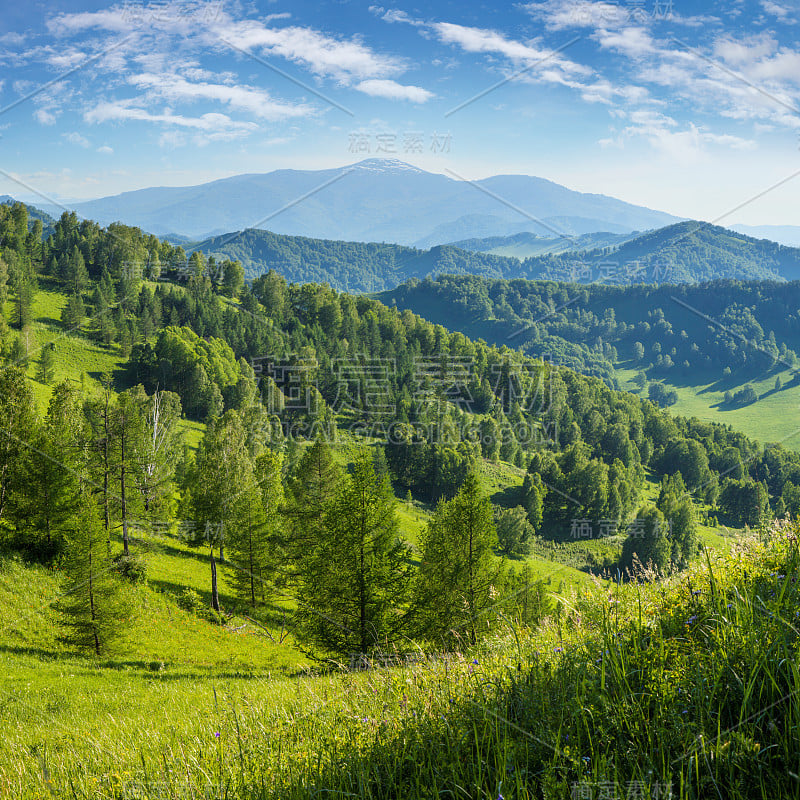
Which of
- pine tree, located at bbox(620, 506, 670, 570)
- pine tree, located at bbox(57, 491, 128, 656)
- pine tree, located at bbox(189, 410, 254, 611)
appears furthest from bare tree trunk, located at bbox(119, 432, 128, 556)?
pine tree, located at bbox(620, 506, 670, 570)

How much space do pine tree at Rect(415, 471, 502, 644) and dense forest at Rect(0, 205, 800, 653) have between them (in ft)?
0.35

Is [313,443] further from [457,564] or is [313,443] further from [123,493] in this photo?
[457,564]

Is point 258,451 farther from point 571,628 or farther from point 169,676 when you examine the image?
point 571,628

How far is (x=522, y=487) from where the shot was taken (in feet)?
346

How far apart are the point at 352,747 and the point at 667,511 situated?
113651 mm

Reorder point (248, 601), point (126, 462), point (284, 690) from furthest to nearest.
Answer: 1. point (248, 601)
2. point (126, 462)
3. point (284, 690)

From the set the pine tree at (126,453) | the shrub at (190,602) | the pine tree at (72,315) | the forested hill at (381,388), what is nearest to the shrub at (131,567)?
the pine tree at (126,453)

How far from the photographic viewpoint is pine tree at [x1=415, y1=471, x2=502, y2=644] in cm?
2092

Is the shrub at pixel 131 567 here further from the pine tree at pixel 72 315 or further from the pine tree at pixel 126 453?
the pine tree at pixel 72 315

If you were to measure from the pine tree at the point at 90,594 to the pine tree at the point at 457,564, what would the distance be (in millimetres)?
13275

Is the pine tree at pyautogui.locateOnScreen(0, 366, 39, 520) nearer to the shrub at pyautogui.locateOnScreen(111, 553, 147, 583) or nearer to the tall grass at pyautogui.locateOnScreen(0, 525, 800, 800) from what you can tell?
the shrub at pyautogui.locateOnScreen(111, 553, 147, 583)

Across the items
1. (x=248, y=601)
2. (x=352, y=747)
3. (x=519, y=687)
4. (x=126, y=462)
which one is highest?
(x=519, y=687)

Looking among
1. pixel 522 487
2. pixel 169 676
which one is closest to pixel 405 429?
pixel 522 487

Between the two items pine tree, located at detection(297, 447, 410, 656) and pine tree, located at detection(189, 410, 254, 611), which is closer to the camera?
pine tree, located at detection(297, 447, 410, 656)
